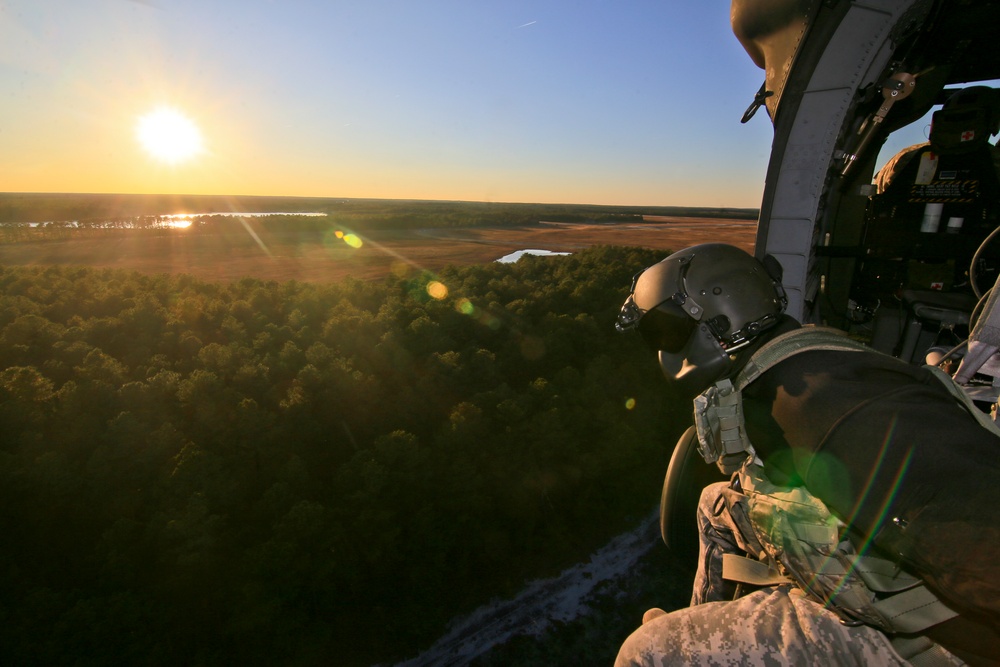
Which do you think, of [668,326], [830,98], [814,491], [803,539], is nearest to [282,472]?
[668,326]

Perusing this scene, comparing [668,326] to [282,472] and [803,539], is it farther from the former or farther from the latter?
[282,472]

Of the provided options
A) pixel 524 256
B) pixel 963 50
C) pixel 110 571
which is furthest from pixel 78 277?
pixel 963 50

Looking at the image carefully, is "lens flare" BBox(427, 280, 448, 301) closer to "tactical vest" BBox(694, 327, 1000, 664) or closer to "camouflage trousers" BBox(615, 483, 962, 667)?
"tactical vest" BBox(694, 327, 1000, 664)

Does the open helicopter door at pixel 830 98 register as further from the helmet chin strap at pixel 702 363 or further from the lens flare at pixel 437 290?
the lens flare at pixel 437 290

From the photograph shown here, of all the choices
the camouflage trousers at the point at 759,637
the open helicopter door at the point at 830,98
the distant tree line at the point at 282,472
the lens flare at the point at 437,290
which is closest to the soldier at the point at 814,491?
the camouflage trousers at the point at 759,637

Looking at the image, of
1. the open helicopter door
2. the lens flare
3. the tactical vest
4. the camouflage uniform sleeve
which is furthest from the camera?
the lens flare

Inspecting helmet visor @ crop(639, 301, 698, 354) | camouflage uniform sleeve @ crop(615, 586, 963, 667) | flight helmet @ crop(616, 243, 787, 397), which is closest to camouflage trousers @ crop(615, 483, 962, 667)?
camouflage uniform sleeve @ crop(615, 586, 963, 667)
